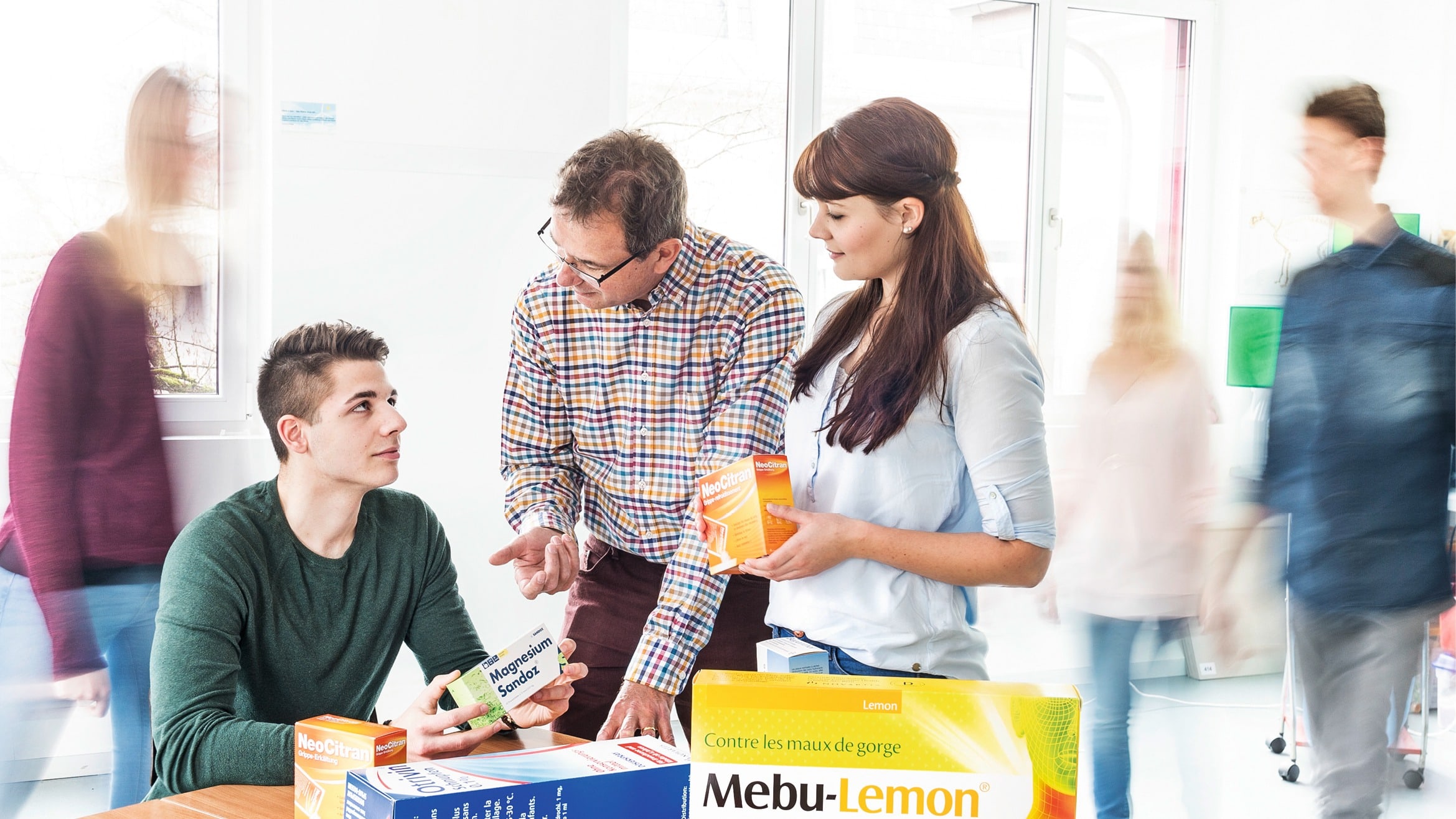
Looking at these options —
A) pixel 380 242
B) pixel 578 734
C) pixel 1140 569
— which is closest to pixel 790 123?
pixel 380 242

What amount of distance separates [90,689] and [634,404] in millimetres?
1340

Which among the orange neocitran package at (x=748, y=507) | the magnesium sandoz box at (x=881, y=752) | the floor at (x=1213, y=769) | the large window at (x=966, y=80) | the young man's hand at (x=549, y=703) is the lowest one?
the floor at (x=1213, y=769)

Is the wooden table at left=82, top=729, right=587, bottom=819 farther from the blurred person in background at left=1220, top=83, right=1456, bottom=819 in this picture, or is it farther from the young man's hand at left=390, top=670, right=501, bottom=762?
the blurred person in background at left=1220, top=83, right=1456, bottom=819

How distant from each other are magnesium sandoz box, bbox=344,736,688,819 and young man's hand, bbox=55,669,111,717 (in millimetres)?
1617

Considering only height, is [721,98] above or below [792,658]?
above

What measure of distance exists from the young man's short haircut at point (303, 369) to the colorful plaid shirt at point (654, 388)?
0.92ft

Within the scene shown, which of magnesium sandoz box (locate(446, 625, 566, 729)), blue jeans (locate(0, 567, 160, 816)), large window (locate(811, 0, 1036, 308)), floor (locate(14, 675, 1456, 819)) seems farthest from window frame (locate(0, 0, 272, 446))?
magnesium sandoz box (locate(446, 625, 566, 729))

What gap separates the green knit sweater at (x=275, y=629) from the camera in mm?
1462

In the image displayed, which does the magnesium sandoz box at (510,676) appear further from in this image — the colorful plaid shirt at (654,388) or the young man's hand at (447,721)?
the colorful plaid shirt at (654,388)

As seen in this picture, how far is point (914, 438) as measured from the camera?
144cm

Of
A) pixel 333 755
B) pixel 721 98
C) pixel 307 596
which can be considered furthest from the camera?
pixel 721 98

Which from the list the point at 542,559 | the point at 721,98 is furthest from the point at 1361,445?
the point at 721,98

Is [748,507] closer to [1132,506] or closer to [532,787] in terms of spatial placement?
[532,787]

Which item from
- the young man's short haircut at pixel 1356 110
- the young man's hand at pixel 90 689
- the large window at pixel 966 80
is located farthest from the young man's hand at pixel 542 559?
the large window at pixel 966 80
